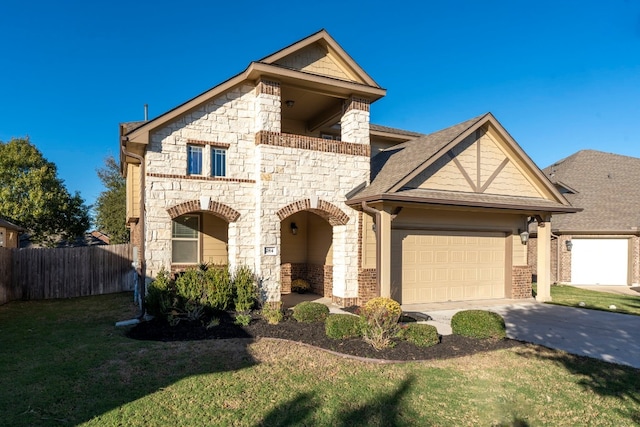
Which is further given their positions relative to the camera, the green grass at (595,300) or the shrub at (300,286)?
the shrub at (300,286)

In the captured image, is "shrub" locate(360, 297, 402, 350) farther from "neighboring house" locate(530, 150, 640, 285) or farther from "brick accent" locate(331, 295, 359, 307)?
"neighboring house" locate(530, 150, 640, 285)

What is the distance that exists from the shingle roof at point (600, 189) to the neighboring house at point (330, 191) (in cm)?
710

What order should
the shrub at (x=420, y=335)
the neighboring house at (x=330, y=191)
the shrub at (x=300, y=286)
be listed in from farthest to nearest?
the shrub at (x=300, y=286) < the neighboring house at (x=330, y=191) < the shrub at (x=420, y=335)

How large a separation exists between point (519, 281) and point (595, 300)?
269 cm

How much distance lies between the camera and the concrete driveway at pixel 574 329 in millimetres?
7633

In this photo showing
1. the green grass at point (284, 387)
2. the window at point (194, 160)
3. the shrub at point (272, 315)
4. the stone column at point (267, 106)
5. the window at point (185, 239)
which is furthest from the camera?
the window at point (185, 239)

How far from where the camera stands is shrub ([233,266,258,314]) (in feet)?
32.1

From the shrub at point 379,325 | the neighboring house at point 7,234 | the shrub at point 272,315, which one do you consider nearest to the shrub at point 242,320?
the shrub at point 272,315

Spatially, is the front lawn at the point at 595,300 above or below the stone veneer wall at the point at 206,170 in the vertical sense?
below

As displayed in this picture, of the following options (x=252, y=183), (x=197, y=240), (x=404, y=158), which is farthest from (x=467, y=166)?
(x=197, y=240)

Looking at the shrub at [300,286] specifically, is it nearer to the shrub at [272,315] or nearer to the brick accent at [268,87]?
the shrub at [272,315]

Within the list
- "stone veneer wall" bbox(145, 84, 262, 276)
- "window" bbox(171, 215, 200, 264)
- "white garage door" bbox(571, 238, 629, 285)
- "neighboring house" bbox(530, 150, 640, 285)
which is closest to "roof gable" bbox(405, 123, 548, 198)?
"stone veneer wall" bbox(145, 84, 262, 276)

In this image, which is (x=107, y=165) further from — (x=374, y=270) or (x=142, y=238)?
(x=374, y=270)

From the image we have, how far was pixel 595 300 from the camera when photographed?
13.9 meters
